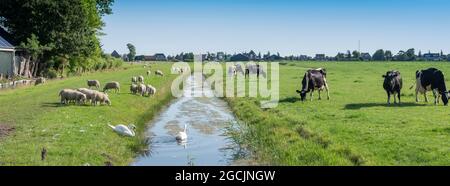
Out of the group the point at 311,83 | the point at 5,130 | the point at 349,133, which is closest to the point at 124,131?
the point at 5,130

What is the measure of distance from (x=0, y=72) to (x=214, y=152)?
3454 cm

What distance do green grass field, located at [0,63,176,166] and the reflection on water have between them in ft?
2.55

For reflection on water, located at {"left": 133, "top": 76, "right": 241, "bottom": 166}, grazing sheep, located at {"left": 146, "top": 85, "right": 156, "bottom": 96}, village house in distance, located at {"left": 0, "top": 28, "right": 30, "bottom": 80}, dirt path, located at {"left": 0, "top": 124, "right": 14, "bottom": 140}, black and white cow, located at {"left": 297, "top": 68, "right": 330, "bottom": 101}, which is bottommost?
reflection on water, located at {"left": 133, "top": 76, "right": 241, "bottom": 166}

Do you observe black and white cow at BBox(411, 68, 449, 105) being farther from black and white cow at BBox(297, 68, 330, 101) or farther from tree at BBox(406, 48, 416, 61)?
tree at BBox(406, 48, 416, 61)

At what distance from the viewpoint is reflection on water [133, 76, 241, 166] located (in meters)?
17.5

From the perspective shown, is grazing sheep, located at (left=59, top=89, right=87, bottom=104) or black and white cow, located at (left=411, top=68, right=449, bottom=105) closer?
grazing sheep, located at (left=59, top=89, right=87, bottom=104)

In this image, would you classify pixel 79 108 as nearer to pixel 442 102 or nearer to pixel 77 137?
pixel 77 137

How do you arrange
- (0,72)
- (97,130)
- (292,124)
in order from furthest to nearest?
(0,72) → (292,124) → (97,130)

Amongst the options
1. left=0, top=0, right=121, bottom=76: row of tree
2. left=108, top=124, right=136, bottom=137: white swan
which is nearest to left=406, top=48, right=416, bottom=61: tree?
left=0, top=0, right=121, bottom=76: row of tree

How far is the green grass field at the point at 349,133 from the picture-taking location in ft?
52.0

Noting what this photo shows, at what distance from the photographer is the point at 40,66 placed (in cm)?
5512
